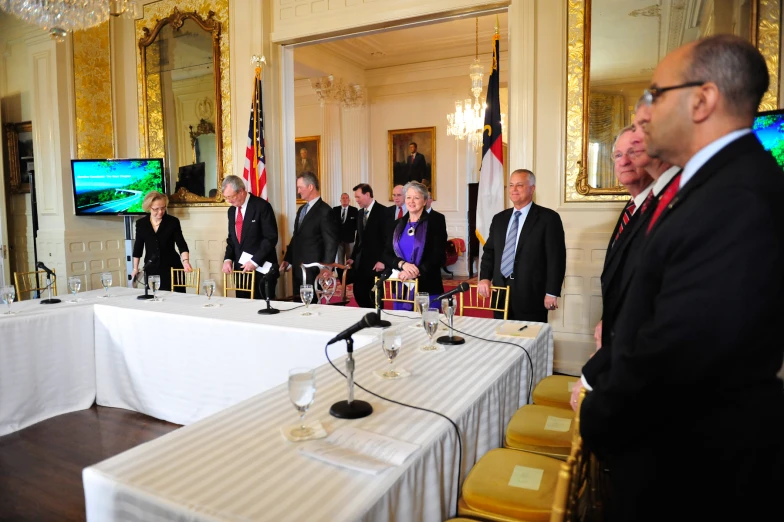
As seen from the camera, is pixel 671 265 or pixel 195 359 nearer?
pixel 671 265

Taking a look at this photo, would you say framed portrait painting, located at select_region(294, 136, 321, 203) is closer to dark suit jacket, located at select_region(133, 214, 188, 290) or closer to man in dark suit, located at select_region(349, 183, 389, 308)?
man in dark suit, located at select_region(349, 183, 389, 308)

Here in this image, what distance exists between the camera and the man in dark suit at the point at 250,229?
529 centimetres

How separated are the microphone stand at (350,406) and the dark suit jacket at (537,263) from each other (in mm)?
2488

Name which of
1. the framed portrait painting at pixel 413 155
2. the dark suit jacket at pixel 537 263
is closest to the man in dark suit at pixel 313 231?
the dark suit jacket at pixel 537 263

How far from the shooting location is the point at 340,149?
11.2 metres

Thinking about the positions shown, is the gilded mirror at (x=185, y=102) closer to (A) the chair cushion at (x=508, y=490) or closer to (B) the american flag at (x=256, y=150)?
(B) the american flag at (x=256, y=150)

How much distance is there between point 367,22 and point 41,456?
5063 millimetres

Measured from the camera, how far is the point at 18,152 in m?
8.05

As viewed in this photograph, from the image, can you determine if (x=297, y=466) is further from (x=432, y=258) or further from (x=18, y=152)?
(x=18, y=152)

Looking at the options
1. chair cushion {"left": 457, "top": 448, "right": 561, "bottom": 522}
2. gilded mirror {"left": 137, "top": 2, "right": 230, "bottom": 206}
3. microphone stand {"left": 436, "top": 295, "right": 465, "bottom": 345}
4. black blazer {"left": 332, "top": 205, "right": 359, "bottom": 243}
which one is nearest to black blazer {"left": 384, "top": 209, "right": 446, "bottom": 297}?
microphone stand {"left": 436, "top": 295, "right": 465, "bottom": 345}

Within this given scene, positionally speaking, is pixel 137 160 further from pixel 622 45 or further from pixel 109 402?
pixel 622 45

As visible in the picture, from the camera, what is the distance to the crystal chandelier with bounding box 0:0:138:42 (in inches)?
166

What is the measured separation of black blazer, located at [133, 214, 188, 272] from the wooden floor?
1.72 meters

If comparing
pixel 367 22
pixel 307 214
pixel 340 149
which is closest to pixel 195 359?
pixel 307 214
